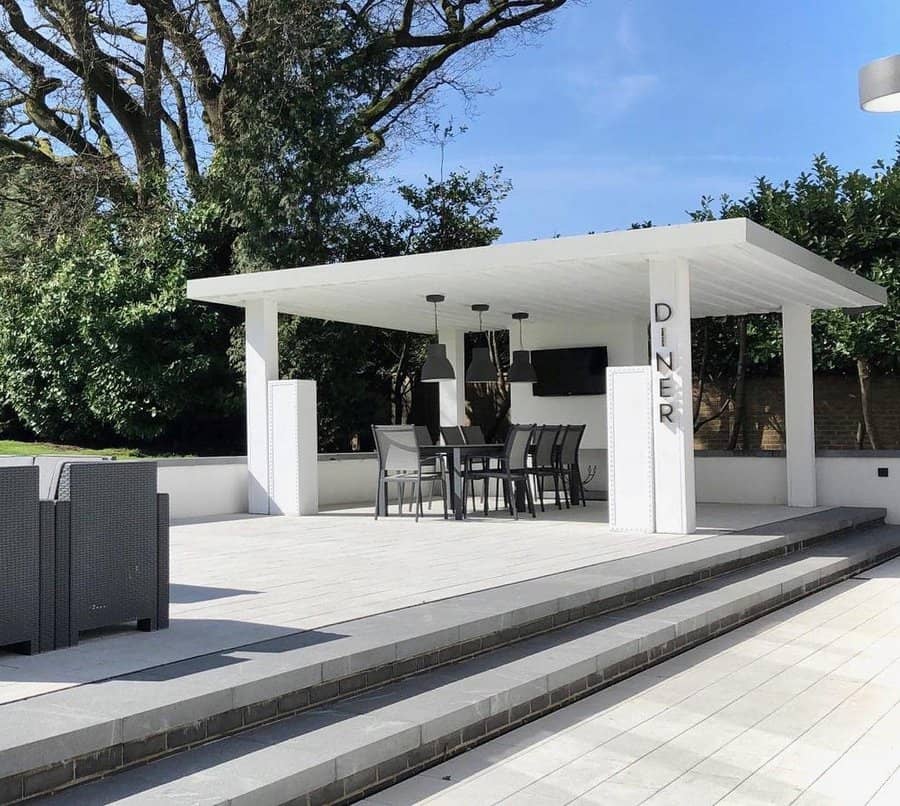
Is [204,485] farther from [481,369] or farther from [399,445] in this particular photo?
[481,369]

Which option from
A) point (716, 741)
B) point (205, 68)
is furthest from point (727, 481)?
point (205, 68)

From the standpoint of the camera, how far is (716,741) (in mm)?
3859

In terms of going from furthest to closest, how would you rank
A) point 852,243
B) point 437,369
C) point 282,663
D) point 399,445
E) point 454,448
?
1. point 852,243
2. point 437,369
3. point 454,448
4. point 399,445
5. point 282,663

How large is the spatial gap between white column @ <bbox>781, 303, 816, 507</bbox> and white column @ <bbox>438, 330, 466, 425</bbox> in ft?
13.7

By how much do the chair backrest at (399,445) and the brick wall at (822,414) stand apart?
6.16m

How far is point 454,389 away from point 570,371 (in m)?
1.60

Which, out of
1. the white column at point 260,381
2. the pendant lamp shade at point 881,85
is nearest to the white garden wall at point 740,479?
the white column at point 260,381

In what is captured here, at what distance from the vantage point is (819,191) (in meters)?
13.1

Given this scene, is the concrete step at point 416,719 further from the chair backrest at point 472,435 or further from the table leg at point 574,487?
the chair backrest at point 472,435

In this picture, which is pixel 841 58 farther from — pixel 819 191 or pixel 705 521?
pixel 705 521

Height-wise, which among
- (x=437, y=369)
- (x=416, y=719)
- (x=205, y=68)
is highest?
(x=205, y=68)

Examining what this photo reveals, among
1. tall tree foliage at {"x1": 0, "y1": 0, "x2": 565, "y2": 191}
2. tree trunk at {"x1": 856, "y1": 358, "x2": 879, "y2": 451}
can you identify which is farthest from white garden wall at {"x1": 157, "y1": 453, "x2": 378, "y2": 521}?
tree trunk at {"x1": 856, "y1": 358, "x2": 879, "y2": 451}

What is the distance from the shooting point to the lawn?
15.1 meters

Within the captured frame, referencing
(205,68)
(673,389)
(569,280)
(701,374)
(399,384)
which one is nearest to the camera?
(673,389)
